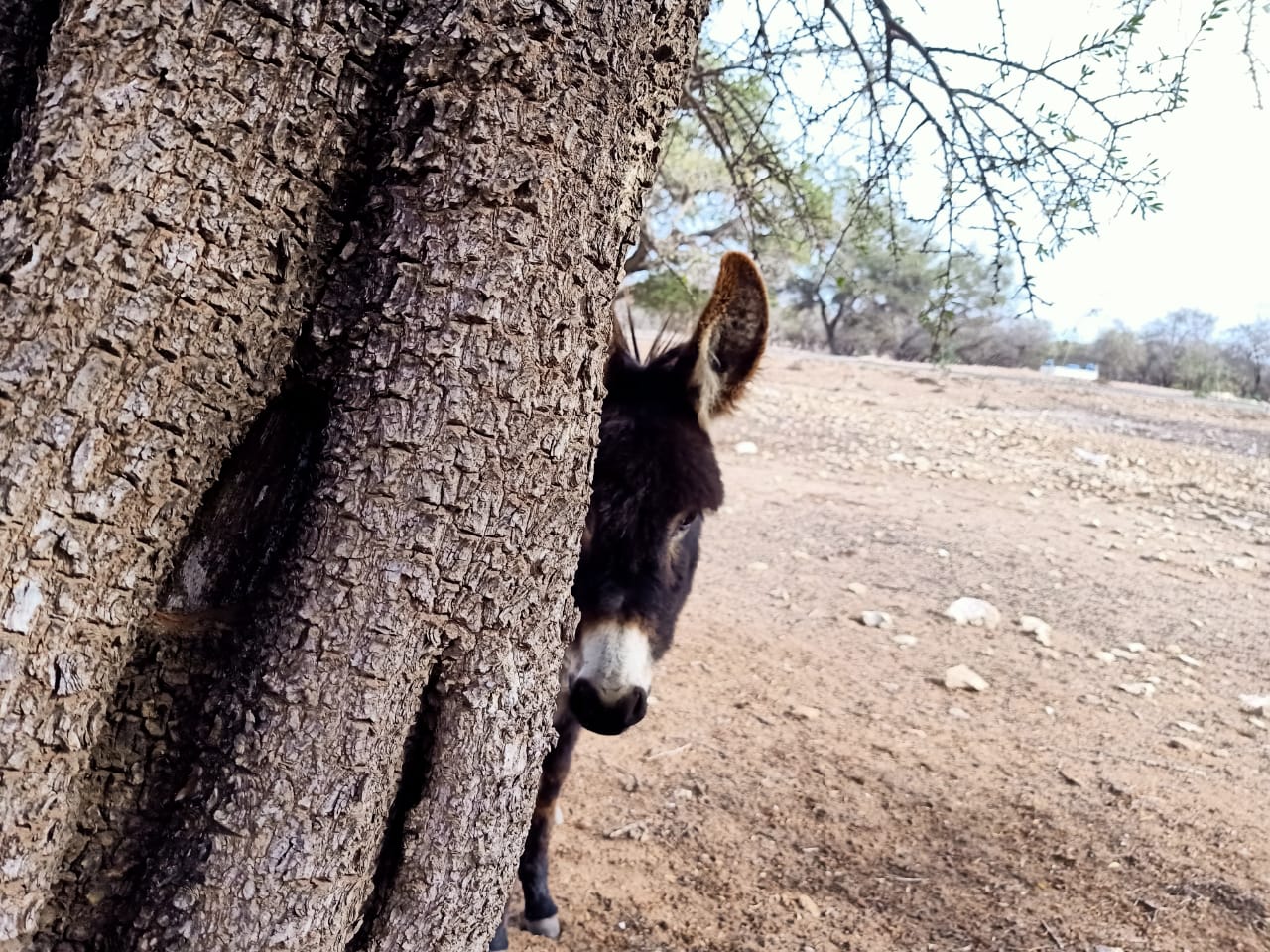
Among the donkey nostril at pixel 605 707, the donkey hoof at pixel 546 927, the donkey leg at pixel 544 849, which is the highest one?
the donkey nostril at pixel 605 707

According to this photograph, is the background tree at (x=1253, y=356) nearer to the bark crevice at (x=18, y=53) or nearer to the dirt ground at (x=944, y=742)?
the dirt ground at (x=944, y=742)

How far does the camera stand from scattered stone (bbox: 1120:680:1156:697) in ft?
16.6

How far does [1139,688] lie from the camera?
510cm

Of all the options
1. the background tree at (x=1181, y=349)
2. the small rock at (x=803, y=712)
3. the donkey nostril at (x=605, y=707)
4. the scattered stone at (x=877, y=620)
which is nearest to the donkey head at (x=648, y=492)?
the donkey nostril at (x=605, y=707)

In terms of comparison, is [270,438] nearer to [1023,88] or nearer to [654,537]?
[654,537]

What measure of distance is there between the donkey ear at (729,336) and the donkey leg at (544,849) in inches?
50.1

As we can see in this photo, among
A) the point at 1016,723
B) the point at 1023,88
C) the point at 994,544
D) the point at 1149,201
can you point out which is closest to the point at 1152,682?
the point at 1016,723

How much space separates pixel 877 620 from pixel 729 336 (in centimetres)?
390

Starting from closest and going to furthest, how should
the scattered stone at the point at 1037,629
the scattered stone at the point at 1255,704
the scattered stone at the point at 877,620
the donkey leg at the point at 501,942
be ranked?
1. the donkey leg at the point at 501,942
2. the scattered stone at the point at 1255,704
3. the scattered stone at the point at 1037,629
4. the scattered stone at the point at 877,620

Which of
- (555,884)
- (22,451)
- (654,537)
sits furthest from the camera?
(555,884)

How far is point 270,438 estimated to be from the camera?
1.29 metres

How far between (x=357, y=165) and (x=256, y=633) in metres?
0.73

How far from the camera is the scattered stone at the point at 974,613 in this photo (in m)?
6.09

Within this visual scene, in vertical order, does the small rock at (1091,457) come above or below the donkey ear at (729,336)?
below
